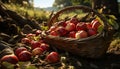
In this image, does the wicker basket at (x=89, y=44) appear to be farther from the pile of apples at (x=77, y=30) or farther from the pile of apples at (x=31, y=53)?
the pile of apples at (x=31, y=53)

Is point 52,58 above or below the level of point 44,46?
below

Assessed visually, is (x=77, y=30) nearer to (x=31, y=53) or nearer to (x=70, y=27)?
(x=70, y=27)

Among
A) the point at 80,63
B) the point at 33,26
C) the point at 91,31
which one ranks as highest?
the point at 33,26

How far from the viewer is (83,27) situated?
186 inches

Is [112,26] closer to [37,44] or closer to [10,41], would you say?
[37,44]

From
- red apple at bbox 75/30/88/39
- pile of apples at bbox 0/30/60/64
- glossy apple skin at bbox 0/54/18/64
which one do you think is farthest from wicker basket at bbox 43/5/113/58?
glossy apple skin at bbox 0/54/18/64

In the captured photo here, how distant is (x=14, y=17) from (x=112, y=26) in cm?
335

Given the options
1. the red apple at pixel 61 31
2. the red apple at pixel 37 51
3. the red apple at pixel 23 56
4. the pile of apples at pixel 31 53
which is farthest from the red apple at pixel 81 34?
the red apple at pixel 23 56

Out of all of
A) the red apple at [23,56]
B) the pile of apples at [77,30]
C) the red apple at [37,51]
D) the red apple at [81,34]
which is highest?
the pile of apples at [77,30]

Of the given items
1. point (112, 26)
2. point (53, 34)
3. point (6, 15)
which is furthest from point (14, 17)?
point (112, 26)

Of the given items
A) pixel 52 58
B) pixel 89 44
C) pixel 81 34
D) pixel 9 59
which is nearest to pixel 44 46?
pixel 52 58

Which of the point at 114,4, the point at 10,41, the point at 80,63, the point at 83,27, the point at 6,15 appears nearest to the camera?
the point at 80,63

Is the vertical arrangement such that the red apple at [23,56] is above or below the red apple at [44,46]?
below

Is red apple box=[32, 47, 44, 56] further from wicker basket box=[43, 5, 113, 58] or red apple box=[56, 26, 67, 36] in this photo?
red apple box=[56, 26, 67, 36]
